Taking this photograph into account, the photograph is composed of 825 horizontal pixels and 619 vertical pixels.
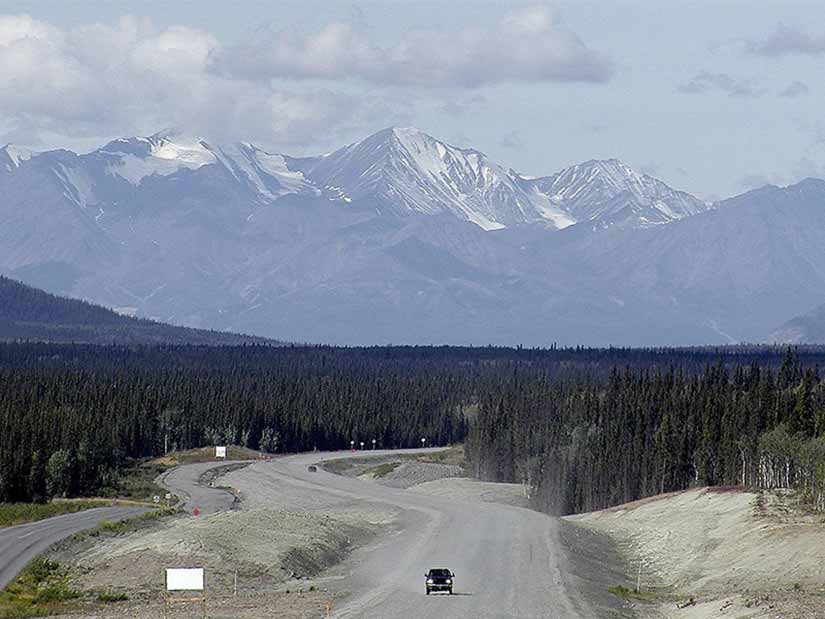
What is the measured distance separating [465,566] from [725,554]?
60.4 feet

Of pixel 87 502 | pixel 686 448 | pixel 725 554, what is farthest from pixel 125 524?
pixel 686 448

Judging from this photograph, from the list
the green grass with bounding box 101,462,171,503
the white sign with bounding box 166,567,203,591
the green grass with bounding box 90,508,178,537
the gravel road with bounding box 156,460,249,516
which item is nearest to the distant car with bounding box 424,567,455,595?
the white sign with bounding box 166,567,203,591

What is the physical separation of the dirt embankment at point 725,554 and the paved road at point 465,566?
5497mm

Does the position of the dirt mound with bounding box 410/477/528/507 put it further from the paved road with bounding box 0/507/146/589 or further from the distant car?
the distant car

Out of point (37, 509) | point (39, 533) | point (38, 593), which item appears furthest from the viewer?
point (37, 509)

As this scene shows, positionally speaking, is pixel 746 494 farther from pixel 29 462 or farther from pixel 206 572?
pixel 29 462

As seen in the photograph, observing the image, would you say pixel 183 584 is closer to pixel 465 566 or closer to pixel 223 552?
pixel 223 552

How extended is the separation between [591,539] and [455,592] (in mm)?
43168

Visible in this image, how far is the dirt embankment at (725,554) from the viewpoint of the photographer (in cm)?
8331

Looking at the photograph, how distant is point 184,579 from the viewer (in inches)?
3317

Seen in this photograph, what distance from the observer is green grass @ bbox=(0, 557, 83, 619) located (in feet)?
261

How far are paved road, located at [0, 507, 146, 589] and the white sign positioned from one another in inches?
448

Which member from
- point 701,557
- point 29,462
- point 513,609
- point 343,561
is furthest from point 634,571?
point 29,462

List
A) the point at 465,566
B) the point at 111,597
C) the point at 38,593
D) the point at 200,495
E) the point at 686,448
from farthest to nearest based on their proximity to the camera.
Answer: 1. the point at 200,495
2. the point at 686,448
3. the point at 465,566
4. the point at 38,593
5. the point at 111,597
